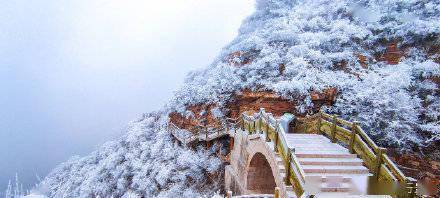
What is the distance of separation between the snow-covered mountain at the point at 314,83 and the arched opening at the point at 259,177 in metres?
3.57

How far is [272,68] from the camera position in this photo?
57.0 feet

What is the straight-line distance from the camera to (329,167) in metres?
8.06

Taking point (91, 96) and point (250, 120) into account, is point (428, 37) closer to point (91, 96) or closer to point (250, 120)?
point (250, 120)

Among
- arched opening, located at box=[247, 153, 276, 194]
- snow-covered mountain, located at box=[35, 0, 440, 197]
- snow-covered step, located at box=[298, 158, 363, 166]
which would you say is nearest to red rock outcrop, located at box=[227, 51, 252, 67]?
snow-covered mountain, located at box=[35, 0, 440, 197]

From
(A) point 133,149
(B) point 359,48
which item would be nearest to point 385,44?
(B) point 359,48

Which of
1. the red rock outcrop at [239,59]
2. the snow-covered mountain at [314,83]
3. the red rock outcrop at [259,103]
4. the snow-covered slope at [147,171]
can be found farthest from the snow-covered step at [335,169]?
the red rock outcrop at [239,59]

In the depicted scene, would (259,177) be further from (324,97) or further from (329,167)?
(324,97)

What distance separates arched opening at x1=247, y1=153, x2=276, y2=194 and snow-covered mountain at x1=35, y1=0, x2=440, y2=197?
3566 mm

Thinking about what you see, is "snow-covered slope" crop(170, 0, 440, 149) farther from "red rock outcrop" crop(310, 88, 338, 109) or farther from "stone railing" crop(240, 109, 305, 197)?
"stone railing" crop(240, 109, 305, 197)

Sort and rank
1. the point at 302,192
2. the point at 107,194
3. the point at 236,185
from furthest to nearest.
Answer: the point at 107,194 → the point at 236,185 → the point at 302,192

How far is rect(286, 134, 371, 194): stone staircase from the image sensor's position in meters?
7.24

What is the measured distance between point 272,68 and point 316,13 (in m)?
6.59

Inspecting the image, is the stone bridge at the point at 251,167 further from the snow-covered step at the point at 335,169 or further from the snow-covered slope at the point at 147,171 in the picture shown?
the snow-covered slope at the point at 147,171

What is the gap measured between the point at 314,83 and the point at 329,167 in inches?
303
